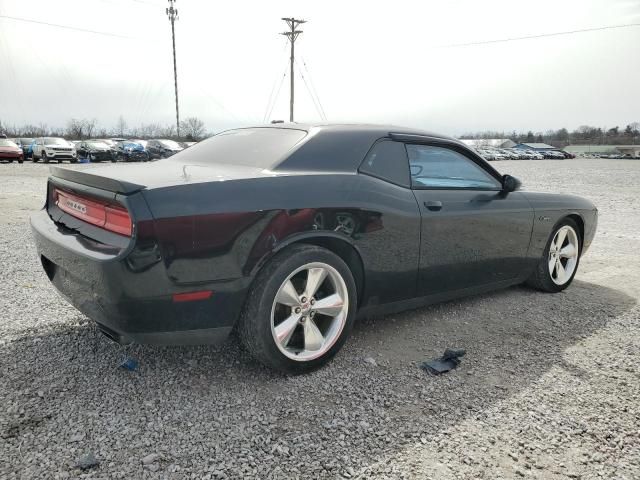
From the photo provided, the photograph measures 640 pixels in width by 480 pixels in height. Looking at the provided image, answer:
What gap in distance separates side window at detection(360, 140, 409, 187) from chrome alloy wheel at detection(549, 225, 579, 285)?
6.40ft

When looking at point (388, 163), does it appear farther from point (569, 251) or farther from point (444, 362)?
point (569, 251)

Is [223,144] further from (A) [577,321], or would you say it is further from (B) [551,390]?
(A) [577,321]

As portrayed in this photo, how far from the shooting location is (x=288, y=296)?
2686mm

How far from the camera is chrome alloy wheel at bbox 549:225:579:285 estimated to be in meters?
4.46

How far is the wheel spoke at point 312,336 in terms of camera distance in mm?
2797

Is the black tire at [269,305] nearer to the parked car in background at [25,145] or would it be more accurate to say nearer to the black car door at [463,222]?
the black car door at [463,222]

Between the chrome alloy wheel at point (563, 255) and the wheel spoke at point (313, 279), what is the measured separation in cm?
260

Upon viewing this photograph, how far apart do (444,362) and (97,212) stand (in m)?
2.14

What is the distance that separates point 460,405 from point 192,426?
1.33 meters

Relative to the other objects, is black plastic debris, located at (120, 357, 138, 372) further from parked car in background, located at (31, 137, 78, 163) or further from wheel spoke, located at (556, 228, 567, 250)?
parked car in background, located at (31, 137, 78, 163)

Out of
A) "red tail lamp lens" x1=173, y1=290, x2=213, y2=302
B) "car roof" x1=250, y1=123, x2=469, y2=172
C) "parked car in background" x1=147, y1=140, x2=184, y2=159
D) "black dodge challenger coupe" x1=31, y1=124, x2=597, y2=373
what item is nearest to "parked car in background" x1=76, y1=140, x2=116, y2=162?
"parked car in background" x1=147, y1=140, x2=184, y2=159

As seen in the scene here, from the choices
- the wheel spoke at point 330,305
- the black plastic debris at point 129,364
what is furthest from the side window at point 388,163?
the black plastic debris at point 129,364

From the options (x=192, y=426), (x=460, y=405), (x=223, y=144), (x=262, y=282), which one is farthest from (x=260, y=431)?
(x=223, y=144)

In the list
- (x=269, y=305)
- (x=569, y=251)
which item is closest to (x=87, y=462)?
(x=269, y=305)
